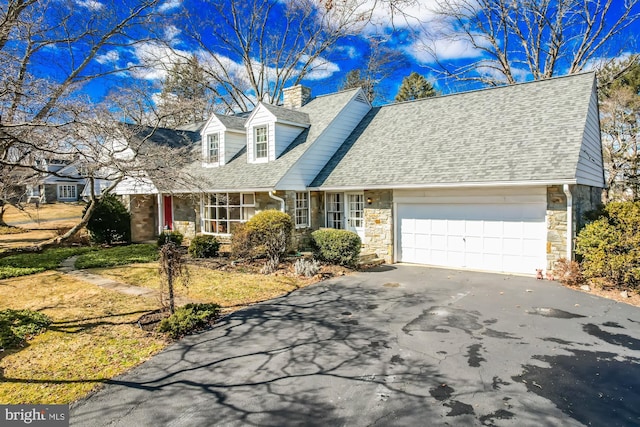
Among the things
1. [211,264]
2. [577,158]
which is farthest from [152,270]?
[577,158]

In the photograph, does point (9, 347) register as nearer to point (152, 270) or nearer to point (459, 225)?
point (152, 270)

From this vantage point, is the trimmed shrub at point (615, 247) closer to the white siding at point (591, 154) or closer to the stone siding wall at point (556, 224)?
the stone siding wall at point (556, 224)

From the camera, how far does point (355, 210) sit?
1469 centimetres

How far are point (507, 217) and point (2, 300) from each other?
43.9 ft

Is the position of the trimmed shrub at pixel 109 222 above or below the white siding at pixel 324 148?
below

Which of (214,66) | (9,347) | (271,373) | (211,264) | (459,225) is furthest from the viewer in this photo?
(214,66)

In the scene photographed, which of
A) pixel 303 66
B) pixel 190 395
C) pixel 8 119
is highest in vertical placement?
pixel 303 66

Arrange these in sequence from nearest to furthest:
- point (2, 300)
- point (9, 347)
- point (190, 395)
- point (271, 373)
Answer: point (190, 395) < point (271, 373) < point (9, 347) < point (2, 300)

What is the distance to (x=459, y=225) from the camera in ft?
38.9

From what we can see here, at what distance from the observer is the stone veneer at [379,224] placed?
43.0ft

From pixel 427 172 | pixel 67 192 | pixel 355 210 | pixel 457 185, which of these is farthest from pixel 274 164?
pixel 67 192

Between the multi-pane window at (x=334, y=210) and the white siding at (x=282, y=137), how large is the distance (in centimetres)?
286

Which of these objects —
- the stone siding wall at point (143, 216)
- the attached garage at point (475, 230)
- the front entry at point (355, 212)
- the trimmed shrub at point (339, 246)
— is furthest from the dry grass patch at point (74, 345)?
the stone siding wall at point (143, 216)

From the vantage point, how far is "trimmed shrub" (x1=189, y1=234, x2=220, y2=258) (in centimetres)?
1429
